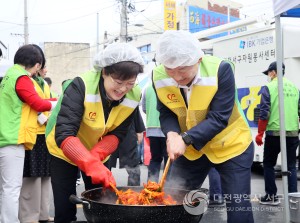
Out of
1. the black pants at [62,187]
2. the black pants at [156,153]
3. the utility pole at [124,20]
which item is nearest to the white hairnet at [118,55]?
the black pants at [62,187]

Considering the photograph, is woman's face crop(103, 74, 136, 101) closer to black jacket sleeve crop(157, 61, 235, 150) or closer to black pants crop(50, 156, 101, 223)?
black jacket sleeve crop(157, 61, 235, 150)

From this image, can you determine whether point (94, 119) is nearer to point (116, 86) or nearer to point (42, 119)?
point (116, 86)

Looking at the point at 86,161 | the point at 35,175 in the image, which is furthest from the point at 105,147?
the point at 35,175

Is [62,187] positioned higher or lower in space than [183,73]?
lower

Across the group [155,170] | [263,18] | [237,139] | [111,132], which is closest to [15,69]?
[111,132]

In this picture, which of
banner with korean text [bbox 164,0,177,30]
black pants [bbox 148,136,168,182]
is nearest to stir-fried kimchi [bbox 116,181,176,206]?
black pants [bbox 148,136,168,182]

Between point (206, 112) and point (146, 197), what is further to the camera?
point (206, 112)

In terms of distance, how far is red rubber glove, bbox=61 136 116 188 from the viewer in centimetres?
249

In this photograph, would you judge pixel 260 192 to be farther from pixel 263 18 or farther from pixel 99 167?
pixel 99 167

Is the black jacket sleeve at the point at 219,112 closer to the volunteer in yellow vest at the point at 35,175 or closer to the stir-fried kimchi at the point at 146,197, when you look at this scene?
the stir-fried kimchi at the point at 146,197

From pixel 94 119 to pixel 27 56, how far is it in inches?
61.5

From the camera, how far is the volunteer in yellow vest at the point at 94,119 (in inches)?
101

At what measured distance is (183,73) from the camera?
261 cm

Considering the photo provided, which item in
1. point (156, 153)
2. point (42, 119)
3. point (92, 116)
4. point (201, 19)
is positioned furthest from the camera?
point (201, 19)
